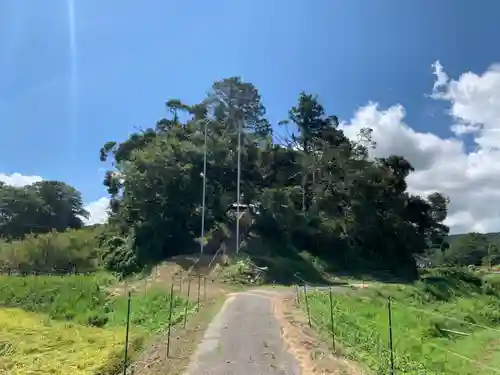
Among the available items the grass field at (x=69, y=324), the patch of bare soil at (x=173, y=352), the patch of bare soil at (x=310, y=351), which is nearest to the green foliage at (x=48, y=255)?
the grass field at (x=69, y=324)

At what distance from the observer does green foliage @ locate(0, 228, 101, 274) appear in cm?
3700

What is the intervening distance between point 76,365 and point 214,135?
32.4m

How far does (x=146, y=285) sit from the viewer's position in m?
28.1

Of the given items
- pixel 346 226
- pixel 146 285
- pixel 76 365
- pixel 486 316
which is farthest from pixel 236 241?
pixel 76 365

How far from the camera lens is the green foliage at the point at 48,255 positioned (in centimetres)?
3700

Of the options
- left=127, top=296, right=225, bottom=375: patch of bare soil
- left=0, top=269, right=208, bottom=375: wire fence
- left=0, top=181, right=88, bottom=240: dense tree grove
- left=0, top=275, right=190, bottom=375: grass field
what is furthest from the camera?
left=0, top=181, right=88, bottom=240: dense tree grove

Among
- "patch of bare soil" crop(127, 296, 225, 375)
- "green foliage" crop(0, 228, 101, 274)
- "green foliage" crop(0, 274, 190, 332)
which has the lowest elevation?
"patch of bare soil" crop(127, 296, 225, 375)

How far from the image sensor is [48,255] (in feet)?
124

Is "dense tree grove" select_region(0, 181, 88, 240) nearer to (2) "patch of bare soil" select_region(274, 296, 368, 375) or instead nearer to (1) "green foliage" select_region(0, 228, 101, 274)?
(1) "green foliage" select_region(0, 228, 101, 274)

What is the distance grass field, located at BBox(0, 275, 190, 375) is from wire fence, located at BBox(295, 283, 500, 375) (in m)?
4.74

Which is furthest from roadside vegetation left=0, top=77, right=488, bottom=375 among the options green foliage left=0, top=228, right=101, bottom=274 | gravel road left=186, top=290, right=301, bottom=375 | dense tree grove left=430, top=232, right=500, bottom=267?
dense tree grove left=430, top=232, right=500, bottom=267

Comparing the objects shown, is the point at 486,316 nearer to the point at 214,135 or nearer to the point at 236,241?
the point at 236,241

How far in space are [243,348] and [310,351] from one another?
152 cm

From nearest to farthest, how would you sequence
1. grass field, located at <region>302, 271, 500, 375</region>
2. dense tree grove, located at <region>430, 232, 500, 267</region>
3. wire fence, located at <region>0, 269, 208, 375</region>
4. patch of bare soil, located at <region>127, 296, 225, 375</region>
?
patch of bare soil, located at <region>127, 296, 225, 375</region>
wire fence, located at <region>0, 269, 208, 375</region>
grass field, located at <region>302, 271, 500, 375</region>
dense tree grove, located at <region>430, 232, 500, 267</region>
